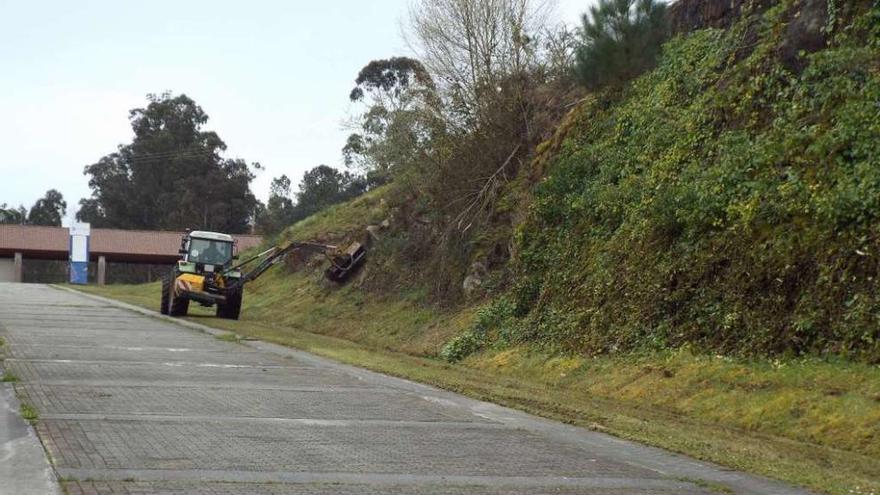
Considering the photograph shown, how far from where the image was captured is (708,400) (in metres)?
15.3

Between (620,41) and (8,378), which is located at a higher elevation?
(620,41)

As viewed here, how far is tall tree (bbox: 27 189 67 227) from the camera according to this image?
126125 millimetres

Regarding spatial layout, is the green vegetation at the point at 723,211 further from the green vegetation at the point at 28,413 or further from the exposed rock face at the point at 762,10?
the green vegetation at the point at 28,413

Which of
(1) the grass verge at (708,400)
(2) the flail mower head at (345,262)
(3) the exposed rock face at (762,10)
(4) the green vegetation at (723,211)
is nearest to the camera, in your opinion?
(1) the grass verge at (708,400)

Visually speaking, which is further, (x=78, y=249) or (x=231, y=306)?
(x=78, y=249)

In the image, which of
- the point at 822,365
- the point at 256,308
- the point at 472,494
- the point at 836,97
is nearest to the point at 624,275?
the point at 836,97

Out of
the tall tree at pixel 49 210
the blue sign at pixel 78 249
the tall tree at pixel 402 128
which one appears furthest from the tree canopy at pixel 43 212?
the tall tree at pixel 402 128

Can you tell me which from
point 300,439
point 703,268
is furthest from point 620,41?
point 300,439

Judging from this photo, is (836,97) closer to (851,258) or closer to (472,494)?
(851,258)

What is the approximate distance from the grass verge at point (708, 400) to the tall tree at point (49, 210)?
10989cm

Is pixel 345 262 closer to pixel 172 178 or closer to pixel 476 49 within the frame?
pixel 476 49

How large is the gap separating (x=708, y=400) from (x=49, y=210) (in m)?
122

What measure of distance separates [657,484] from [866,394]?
4.87 metres

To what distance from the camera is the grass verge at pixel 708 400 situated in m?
11.7
